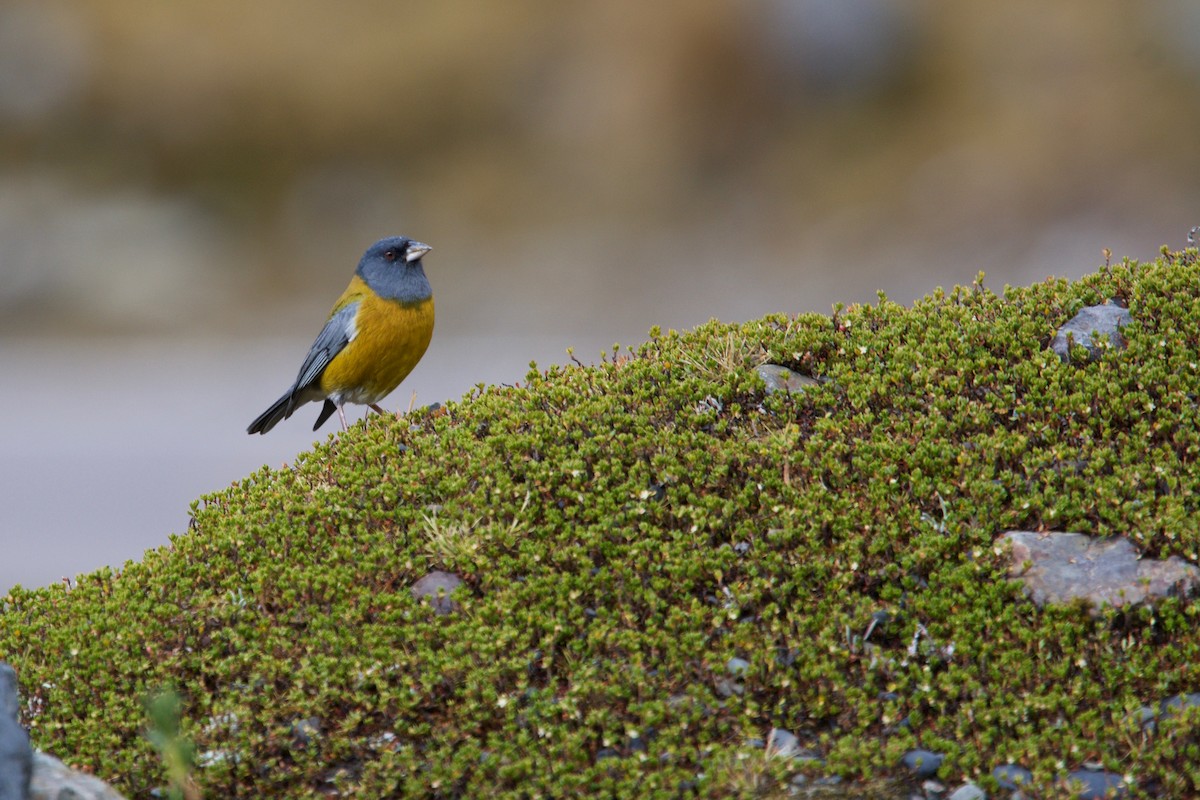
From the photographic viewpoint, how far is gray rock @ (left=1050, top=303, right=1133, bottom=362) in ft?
18.7

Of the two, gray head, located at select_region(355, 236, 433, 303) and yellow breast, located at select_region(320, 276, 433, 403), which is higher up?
gray head, located at select_region(355, 236, 433, 303)

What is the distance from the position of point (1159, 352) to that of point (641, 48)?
22797mm

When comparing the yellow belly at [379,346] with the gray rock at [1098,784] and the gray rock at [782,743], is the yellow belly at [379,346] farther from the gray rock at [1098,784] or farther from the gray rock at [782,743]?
the gray rock at [1098,784]

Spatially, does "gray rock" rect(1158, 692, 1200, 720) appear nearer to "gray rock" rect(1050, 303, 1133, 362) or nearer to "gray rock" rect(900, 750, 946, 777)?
"gray rock" rect(900, 750, 946, 777)

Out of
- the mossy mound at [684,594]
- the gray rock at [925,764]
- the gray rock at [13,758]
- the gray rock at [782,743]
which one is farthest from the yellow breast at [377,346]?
the gray rock at [925,764]

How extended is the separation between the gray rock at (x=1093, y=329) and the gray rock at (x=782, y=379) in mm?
1132

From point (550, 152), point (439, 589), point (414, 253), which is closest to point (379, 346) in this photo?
point (414, 253)

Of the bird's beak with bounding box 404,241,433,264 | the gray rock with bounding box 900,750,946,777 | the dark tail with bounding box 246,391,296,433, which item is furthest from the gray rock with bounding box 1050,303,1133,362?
the dark tail with bounding box 246,391,296,433

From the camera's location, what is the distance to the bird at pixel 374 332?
7941mm

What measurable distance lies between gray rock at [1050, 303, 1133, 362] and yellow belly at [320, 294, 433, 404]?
3.96 metres

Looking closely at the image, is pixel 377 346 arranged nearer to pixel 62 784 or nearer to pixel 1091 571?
pixel 62 784

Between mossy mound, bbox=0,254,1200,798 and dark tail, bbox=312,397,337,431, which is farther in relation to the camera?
dark tail, bbox=312,397,337,431

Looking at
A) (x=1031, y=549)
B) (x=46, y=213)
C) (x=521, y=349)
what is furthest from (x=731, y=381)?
(x=46, y=213)

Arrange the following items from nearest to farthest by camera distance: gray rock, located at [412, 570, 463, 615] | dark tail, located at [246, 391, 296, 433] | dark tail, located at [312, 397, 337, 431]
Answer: gray rock, located at [412, 570, 463, 615], dark tail, located at [246, 391, 296, 433], dark tail, located at [312, 397, 337, 431]
